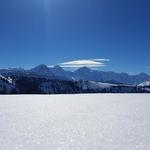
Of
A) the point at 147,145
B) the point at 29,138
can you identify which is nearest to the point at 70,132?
the point at 29,138

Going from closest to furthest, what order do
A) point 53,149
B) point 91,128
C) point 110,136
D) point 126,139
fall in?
point 53,149 < point 126,139 < point 110,136 < point 91,128

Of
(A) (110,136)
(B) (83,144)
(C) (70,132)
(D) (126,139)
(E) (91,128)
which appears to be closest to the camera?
(B) (83,144)

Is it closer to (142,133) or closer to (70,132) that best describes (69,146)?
(70,132)

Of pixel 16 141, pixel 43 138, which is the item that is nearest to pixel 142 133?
pixel 43 138

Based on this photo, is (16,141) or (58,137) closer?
(16,141)

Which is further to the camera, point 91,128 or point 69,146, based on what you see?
point 91,128

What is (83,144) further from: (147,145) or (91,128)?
(91,128)

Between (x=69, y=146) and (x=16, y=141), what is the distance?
5103mm

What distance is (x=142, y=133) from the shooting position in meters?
28.3

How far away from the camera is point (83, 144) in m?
23.0

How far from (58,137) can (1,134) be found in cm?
598

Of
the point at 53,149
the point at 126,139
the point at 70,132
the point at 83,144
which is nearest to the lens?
the point at 53,149

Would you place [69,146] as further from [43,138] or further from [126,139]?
[126,139]

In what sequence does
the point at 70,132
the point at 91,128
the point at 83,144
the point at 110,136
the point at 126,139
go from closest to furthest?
the point at 83,144 < the point at 126,139 < the point at 110,136 < the point at 70,132 < the point at 91,128
